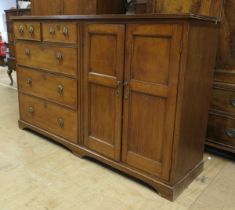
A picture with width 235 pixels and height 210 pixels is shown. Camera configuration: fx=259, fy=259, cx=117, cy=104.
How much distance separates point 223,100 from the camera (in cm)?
200

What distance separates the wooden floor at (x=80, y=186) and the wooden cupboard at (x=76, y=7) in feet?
3.74

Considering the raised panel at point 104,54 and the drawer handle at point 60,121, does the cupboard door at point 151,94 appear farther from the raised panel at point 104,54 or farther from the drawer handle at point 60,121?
the drawer handle at point 60,121

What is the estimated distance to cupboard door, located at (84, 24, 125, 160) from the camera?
166 cm

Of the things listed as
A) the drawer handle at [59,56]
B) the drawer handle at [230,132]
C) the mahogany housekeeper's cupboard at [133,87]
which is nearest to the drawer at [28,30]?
the mahogany housekeeper's cupboard at [133,87]

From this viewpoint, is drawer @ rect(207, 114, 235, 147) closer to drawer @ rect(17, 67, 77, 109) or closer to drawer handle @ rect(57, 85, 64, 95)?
drawer @ rect(17, 67, 77, 109)

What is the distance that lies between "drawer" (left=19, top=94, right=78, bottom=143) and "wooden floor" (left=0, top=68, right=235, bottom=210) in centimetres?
17

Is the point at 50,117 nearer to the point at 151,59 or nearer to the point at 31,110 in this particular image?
the point at 31,110

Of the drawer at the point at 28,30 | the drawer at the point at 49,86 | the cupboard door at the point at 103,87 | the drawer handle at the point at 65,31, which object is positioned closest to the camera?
the cupboard door at the point at 103,87

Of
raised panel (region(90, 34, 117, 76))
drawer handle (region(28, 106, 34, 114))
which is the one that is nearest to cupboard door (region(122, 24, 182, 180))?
raised panel (region(90, 34, 117, 76))

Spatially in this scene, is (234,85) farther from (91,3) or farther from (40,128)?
(40,128)

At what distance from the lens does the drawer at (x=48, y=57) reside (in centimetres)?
194

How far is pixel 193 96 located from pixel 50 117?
1.27m

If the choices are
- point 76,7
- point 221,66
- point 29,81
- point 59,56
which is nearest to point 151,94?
point 221,66

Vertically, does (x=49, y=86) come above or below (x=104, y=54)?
below
